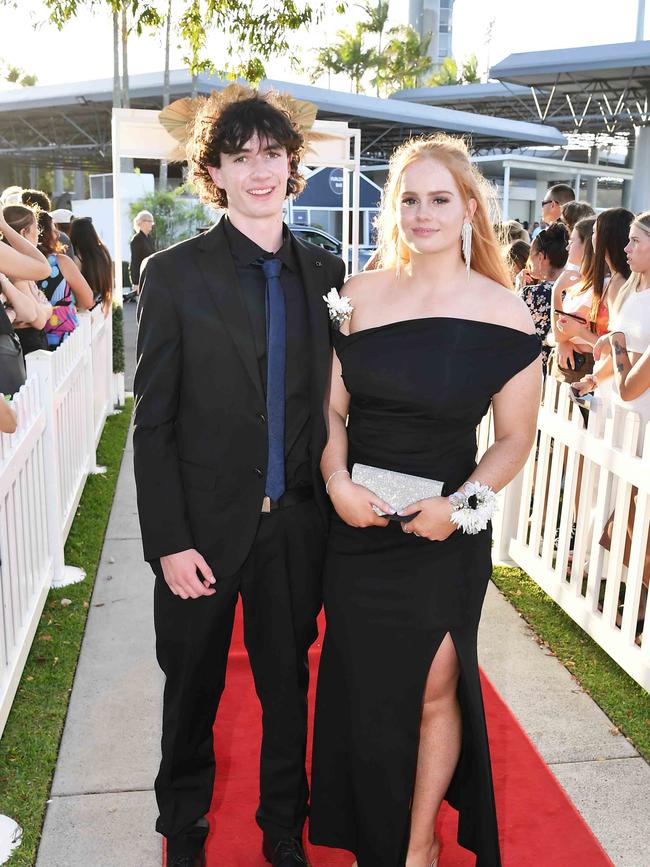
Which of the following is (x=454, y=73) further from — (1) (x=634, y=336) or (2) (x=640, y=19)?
(1) (x=634, y=336)

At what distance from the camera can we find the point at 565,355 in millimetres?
5926

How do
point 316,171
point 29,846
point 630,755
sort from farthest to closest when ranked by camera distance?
point 316,171
point 630,755
point 29,846

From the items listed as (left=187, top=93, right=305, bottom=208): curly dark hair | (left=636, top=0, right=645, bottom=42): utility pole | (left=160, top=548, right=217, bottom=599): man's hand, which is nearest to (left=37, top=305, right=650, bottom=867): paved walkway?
(left=160, top=548, right=217, bottom=599): man's hand

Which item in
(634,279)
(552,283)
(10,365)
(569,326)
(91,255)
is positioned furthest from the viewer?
(91,255)

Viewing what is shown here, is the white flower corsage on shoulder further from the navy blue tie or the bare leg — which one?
the bare leg

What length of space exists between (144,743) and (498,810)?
1.38m

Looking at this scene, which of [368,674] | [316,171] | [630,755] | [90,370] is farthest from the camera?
[316,171]

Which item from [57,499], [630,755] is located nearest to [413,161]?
[630,755]

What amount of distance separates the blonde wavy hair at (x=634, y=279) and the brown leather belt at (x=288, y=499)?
2758 mm

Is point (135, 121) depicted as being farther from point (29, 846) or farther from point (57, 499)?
point (29, 846)

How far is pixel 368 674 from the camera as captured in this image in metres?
2.51

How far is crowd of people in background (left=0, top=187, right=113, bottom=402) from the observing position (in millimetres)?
4180

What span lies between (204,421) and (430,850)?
1459 mm

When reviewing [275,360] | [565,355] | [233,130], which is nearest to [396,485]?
[275,360]
